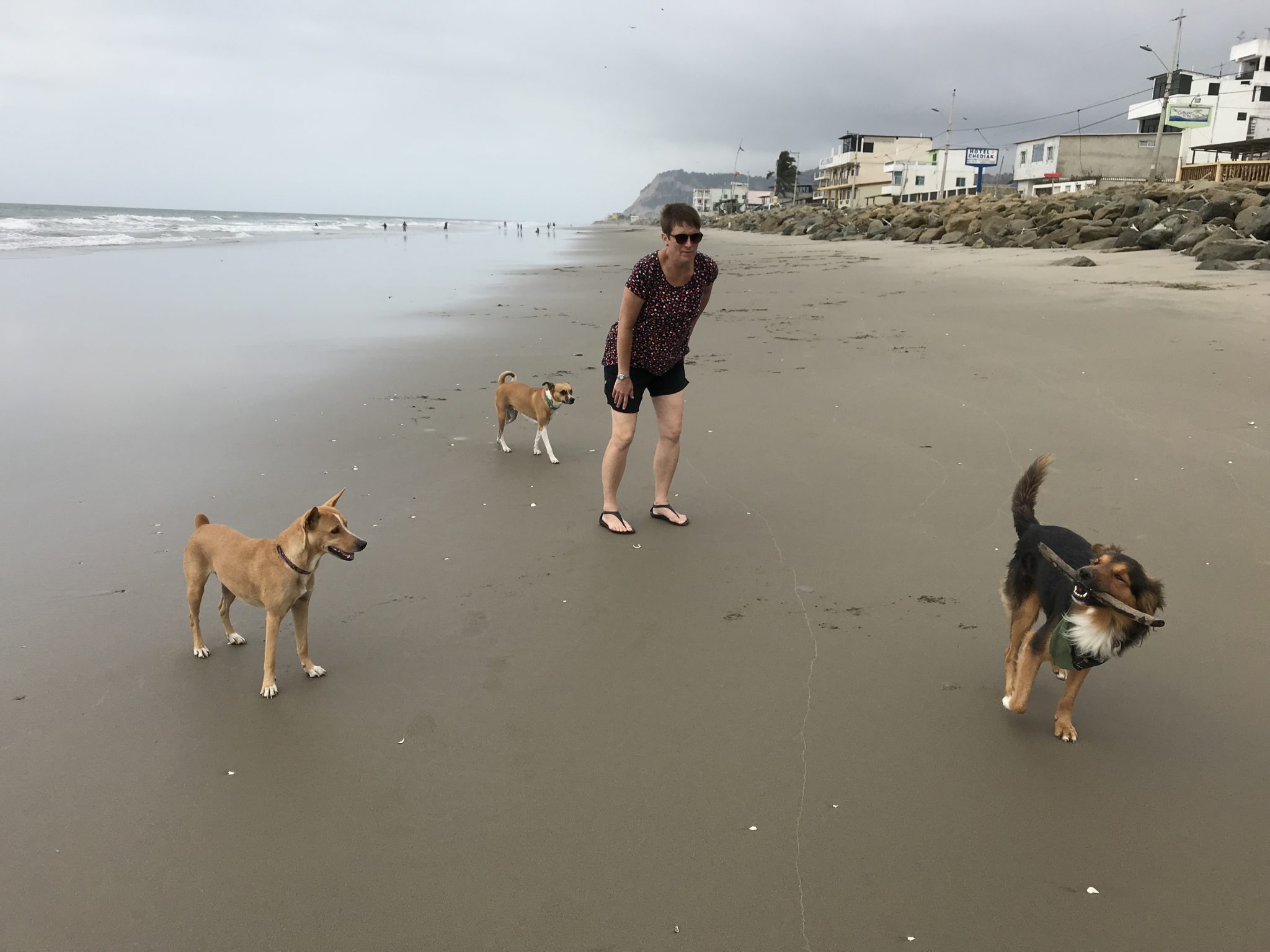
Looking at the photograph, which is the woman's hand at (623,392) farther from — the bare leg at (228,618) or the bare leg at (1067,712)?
the bare leg at (1067,712)

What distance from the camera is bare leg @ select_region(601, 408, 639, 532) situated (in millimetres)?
4559

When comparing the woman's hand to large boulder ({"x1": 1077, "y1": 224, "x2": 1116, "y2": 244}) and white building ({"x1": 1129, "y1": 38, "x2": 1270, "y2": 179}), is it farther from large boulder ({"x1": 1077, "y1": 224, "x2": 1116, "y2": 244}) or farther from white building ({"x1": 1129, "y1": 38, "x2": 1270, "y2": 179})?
white building ({"x1": 1129, "y1": 38, "x2": 1270, "y2": 179})

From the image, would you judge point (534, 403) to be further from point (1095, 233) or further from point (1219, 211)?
point (1095, 233)

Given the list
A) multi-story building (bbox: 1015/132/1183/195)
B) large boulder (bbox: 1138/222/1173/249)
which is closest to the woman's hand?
large boulder (bbox: 1138/222/1173/249)

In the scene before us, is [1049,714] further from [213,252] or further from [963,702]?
[213,252]

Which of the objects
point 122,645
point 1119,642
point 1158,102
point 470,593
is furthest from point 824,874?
point 1158,102

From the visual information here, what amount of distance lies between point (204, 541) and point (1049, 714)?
132 inches

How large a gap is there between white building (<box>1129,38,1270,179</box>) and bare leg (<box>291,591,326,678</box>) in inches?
2342

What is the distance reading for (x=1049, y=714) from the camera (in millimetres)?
2850

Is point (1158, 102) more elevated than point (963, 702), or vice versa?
point (1158, 102)

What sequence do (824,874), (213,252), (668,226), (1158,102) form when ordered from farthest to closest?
(1158,102) < (213,252) < (668,226) < (824,874)

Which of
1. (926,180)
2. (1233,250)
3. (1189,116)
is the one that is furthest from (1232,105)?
(1233,250)

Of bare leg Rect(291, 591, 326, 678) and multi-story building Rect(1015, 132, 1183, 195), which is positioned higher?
multi-story building Rect(1015, 132, 1183, 195)

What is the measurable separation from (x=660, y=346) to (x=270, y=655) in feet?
8.24
